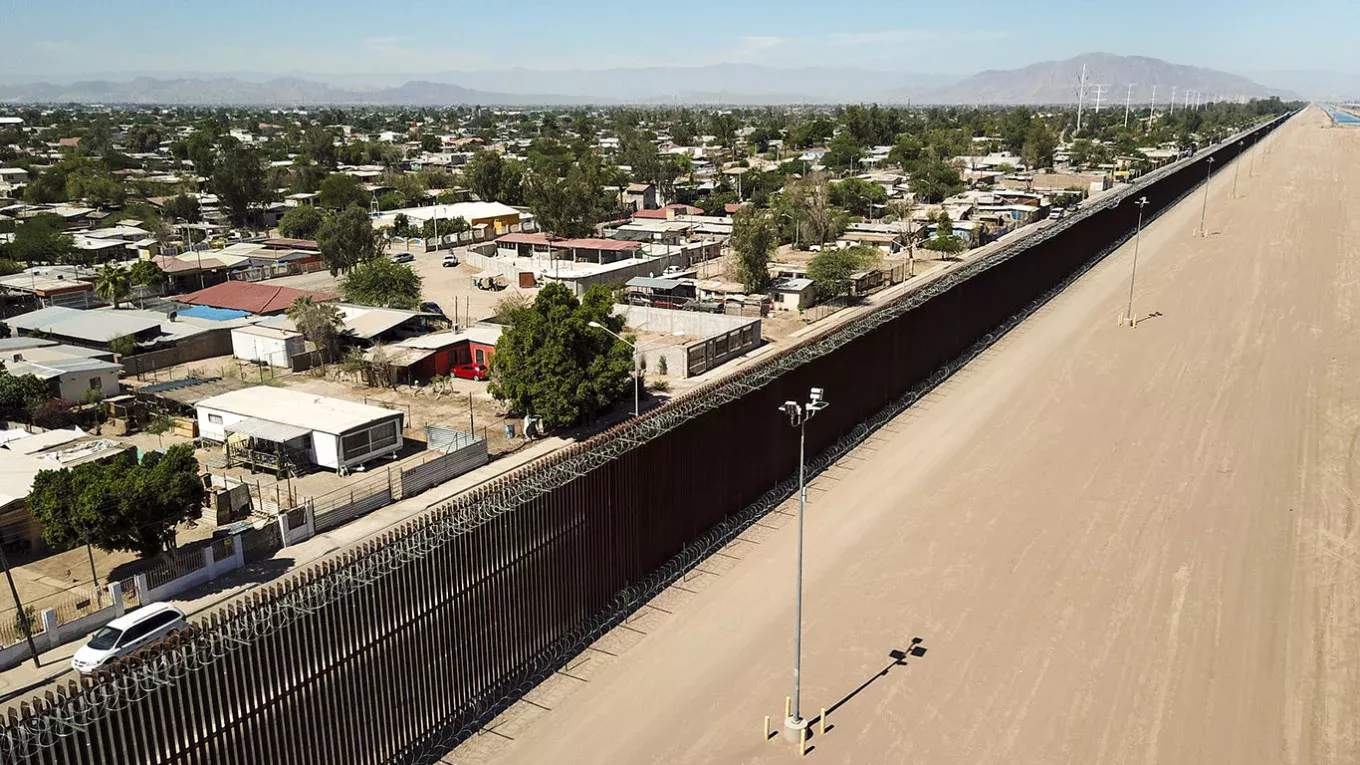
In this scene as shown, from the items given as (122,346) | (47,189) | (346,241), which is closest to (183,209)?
(47,189)

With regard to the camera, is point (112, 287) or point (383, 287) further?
point (112, 287)

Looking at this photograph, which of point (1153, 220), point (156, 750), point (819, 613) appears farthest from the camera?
point (1153, 220)

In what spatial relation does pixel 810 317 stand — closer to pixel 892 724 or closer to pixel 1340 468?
pixel 1340 468

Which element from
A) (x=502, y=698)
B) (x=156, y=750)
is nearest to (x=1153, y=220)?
(x=502, y=698)

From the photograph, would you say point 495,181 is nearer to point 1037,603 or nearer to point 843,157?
point 843,157

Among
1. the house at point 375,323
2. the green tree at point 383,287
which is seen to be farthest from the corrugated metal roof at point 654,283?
the house at point 375,323

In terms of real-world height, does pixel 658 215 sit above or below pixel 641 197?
below
